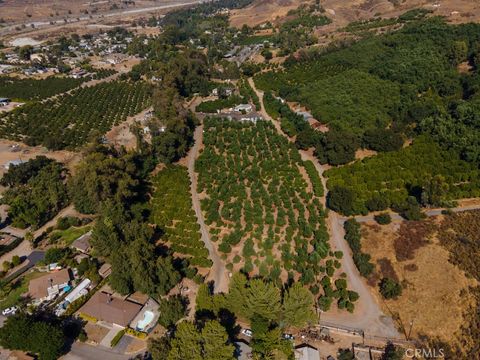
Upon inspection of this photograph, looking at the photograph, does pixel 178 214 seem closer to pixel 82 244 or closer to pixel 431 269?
pixel 82 244

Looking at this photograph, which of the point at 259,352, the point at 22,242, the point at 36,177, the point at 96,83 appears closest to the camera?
Result: the point at 259,352

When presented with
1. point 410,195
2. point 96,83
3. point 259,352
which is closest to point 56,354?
point 259,352

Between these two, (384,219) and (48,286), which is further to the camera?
(384,219)

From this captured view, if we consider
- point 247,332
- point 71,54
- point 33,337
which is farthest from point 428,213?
point 71,54

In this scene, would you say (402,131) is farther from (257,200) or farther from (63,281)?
(63,281)

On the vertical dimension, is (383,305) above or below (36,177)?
below

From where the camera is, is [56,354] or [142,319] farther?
[142,319]

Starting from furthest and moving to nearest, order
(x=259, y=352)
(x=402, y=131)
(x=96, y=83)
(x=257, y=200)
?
(x=96, y=83) → (x=402, y=131) → (x=257, y=200) → (x=259, y=352)

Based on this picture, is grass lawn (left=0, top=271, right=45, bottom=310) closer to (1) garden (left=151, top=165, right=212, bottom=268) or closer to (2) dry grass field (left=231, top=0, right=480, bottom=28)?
(1) garden (left=151, top=165, right=212, bottom=268)
